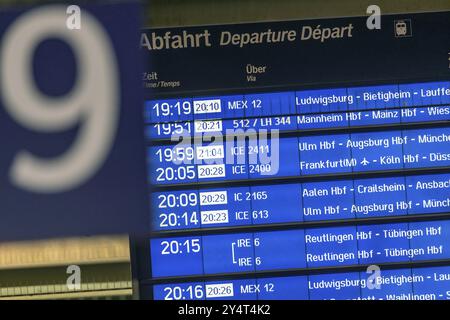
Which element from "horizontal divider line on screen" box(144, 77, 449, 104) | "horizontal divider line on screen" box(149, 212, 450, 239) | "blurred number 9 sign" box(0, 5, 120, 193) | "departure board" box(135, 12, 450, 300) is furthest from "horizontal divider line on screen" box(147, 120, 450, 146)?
"blurred number 9 sign" box(0, 5, 120, 193)

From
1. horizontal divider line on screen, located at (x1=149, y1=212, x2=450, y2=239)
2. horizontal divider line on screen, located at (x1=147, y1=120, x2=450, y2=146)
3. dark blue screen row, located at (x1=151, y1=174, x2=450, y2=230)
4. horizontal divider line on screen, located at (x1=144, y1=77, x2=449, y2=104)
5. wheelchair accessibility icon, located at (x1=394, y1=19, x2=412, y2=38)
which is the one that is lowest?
horizontal divider line on screen, located at (x1=149, y1=212, x2=450, y2=239)

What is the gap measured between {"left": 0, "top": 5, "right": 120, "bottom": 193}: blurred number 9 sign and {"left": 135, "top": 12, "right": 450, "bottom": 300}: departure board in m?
0.87

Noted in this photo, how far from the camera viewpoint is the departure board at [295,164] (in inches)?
92.1

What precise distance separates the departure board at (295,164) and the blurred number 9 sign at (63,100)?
872mm

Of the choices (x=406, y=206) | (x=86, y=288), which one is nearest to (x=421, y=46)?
(x=406, y=206)

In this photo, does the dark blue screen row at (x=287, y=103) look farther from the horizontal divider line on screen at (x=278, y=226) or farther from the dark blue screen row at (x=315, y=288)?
the dark blue screen row at (x=315, y=288)

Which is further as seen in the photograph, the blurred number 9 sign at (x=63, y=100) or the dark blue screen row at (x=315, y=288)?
the dark blue screen row at (x=315, y=288)

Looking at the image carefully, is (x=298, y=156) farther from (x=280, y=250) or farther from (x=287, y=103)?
(x=280, y=250)

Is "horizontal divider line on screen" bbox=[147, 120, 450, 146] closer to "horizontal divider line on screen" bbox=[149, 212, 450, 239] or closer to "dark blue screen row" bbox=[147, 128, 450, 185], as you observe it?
"dark blue screen row" bbox=[147, 128, 450, 185]

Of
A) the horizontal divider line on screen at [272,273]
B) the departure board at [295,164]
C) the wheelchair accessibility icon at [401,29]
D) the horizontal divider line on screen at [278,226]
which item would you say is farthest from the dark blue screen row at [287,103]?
the horizontal divider line on screen at [272,273]

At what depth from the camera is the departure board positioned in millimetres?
2340

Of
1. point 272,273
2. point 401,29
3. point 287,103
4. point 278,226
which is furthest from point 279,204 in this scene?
point 401,29

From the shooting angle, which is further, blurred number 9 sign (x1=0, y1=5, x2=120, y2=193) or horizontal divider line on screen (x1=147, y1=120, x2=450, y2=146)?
horizontal divider line on screen (x1=147, y1=120, x2=450, y2=146)
